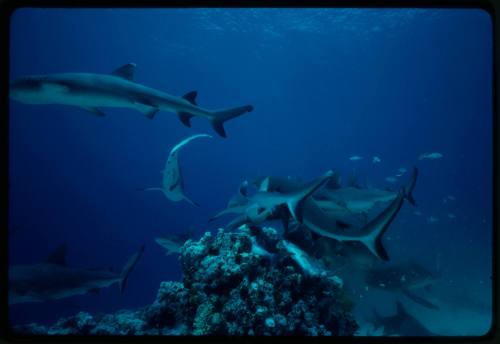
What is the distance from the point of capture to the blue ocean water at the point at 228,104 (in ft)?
130

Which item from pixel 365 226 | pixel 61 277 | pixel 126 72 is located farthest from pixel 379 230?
pixel 126 72

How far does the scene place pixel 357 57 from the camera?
5797cm

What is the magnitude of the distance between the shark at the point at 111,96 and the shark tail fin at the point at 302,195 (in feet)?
7.36

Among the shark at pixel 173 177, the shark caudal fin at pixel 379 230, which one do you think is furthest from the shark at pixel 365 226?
the shark at pixel 173 177

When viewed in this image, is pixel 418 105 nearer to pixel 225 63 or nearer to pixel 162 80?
pixel 225 63

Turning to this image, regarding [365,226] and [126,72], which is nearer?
[365,226]

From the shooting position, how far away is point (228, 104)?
84.3 metres

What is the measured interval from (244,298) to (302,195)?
160 cm

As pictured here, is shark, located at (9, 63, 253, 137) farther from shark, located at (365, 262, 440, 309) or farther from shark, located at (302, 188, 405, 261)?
shark, located at (365, 262, 440, 309)

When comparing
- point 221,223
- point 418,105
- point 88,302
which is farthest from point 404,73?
point 88,302

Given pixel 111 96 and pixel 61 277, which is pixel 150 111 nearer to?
pixel 111 96

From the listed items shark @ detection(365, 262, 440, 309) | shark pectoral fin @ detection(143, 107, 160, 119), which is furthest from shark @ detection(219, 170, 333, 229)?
shark @ detection(365, 262, 440, 309)

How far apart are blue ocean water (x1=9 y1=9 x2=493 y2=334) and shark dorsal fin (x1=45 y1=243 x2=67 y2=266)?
76.0 feet

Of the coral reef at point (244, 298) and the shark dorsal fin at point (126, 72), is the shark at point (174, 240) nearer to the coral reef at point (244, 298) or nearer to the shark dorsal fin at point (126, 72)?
the coral reef at point (244, 298)
